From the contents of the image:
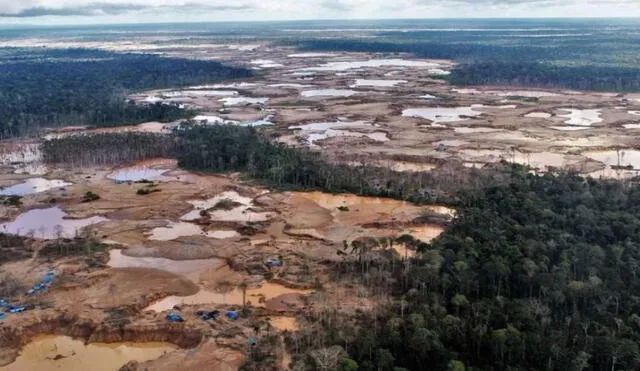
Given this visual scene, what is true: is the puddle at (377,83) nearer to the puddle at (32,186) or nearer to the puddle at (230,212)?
the puddle at (32,186)

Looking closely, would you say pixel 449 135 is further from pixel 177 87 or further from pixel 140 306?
pixel 177 87

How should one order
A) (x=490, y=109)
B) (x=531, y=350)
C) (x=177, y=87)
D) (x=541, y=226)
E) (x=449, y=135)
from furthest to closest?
(x=177, y=87)
(x=490, y=109)
(x=449, y=135)
(x=541, y=226)
(x=531, y=350)

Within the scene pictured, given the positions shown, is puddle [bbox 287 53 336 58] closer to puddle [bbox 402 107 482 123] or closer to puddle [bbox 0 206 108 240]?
puddle [bbox 402 107 482 123]

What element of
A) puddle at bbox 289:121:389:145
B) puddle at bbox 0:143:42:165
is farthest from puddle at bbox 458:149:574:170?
puddle at bbox 0:143:42:165

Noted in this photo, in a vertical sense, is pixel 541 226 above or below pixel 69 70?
below

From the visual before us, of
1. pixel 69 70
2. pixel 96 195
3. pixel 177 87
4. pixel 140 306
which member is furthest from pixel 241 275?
pixel 69 70

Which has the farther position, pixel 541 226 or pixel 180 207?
pixel 180 207

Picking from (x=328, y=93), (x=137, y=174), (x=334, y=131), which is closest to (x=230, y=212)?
(x=137, y=174)
